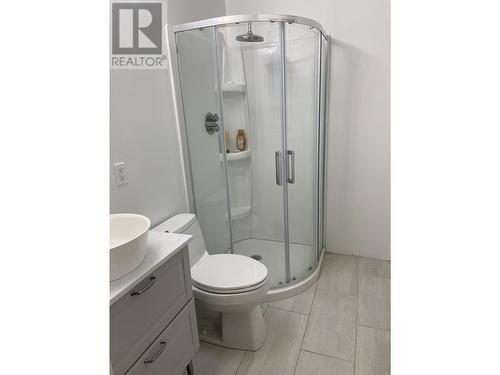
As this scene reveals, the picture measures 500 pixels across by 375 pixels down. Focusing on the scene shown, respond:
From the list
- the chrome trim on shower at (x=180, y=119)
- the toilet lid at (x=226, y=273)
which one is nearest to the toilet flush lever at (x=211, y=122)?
the chrome trim on shower at (x=180, y=119)

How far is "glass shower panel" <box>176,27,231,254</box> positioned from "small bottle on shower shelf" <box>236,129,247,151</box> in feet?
0.60

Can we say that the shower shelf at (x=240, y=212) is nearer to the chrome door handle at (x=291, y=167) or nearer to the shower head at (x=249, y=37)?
the chrome door handle at (x=291, y=167)

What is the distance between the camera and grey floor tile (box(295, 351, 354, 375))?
4.78ft

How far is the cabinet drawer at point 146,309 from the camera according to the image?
3.23ft

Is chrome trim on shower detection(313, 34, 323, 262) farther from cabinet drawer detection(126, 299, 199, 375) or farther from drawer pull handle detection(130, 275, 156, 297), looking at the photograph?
drawer pull handle detection(130, 275, 156, 297)

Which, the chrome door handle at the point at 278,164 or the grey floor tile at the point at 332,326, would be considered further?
the chrome door handle at the point at 278,164

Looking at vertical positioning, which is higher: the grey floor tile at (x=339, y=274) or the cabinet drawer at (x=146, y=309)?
the cabinet drawer at (x=146, y=309)

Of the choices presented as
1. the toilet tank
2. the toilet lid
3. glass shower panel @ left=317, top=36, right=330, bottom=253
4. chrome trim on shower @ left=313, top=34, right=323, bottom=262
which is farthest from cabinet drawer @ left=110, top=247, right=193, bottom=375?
glass shower panel @ left=317, top=36, right=330, bottom=253
